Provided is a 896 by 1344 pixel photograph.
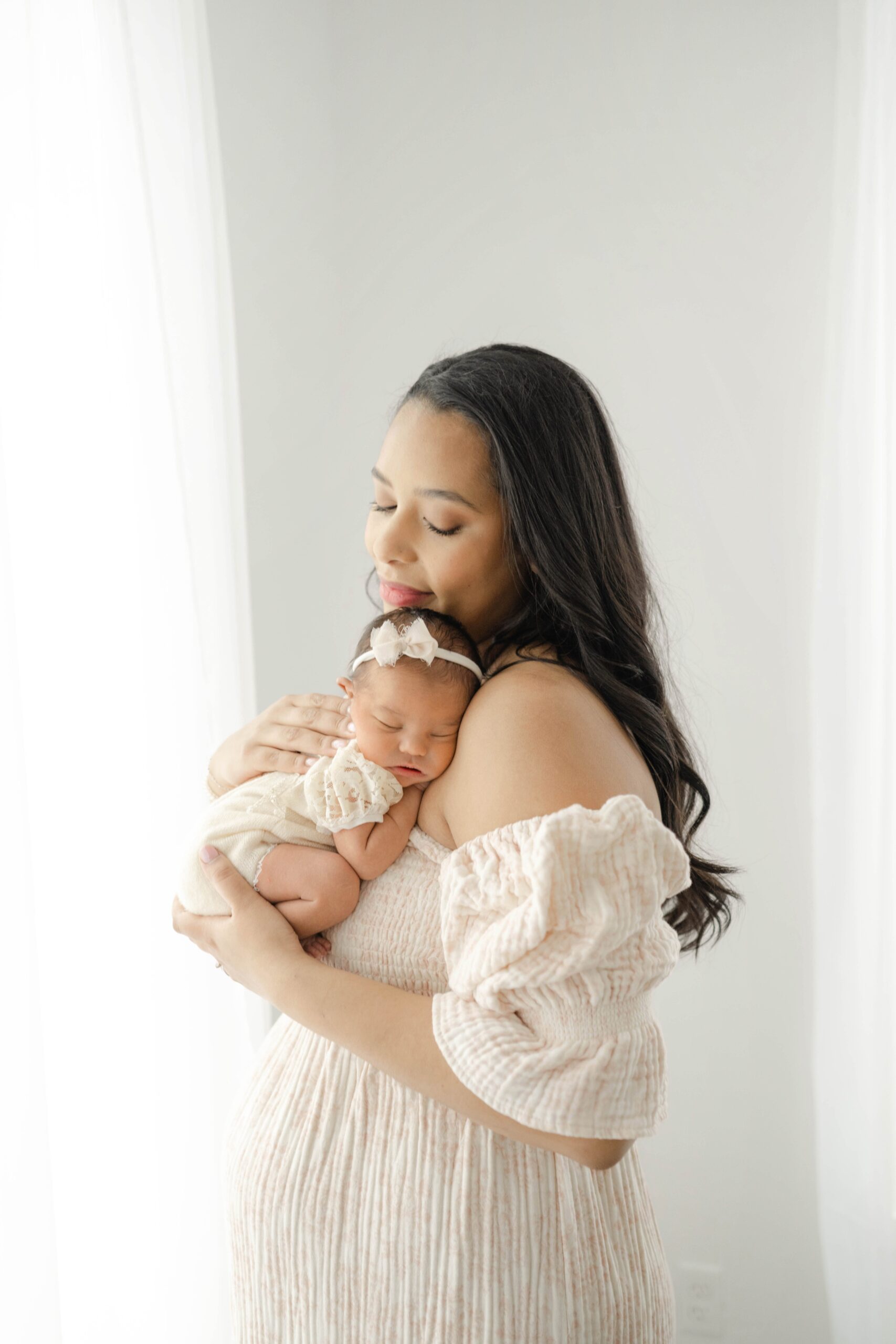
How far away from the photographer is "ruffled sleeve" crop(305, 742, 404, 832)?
1.04m

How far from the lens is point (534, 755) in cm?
90

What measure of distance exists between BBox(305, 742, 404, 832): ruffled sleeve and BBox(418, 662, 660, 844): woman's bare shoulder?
64mm

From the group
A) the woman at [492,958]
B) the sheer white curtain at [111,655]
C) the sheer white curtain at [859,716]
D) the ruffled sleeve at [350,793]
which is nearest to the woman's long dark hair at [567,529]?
the woman at [492,958]

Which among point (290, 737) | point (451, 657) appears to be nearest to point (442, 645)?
point (451, 657)

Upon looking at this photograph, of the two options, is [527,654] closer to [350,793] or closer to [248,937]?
[350,793]

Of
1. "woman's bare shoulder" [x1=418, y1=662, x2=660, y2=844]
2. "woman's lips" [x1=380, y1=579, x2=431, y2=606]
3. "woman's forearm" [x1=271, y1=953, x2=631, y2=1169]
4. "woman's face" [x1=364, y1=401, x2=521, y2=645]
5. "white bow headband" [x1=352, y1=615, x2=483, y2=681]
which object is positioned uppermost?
"woman's face" [x1=364, y1=401, x2=521, y2=645]

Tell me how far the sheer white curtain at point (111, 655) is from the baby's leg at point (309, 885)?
1.06 ft

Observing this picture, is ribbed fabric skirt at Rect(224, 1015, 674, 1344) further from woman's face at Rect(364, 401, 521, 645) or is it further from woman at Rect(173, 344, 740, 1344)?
woman's face at Rect(364, 401, 521, 645)

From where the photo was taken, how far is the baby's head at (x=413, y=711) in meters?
1.04

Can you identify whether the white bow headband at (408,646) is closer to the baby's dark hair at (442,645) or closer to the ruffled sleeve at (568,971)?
the baby's dark hair at (442,645)

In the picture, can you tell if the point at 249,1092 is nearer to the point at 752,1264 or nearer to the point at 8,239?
the point at 8,239

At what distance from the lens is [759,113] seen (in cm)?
195

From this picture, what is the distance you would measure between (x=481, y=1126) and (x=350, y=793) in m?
0.36

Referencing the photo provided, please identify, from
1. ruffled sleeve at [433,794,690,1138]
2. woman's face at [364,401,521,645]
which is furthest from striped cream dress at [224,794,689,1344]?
woman's face at [364,401,521,645]
